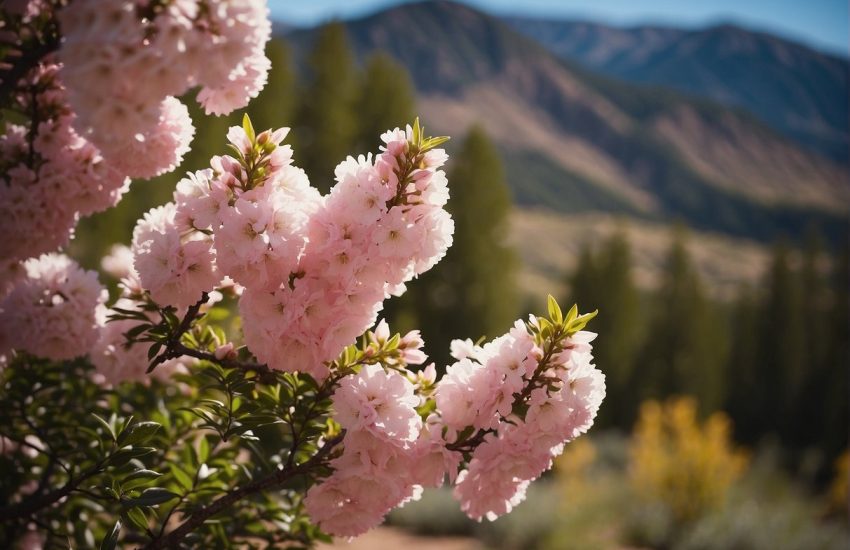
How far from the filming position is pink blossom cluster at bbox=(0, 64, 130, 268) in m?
1.79

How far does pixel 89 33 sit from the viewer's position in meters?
1.18

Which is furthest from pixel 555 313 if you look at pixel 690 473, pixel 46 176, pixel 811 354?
pixel 811 354

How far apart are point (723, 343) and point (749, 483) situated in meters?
12.6

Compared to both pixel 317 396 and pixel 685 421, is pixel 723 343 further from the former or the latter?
pixel 317 396

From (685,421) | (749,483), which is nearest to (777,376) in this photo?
(749,483)

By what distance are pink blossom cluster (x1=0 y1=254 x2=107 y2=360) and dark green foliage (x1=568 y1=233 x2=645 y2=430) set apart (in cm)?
2014

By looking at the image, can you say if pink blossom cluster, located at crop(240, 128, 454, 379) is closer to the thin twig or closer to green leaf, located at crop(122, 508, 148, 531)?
the thin twig

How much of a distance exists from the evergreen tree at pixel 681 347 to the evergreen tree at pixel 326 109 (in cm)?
1243

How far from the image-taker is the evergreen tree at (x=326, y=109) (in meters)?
17.5

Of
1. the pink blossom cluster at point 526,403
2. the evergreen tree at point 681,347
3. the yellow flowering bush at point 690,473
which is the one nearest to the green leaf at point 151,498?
the pink blossom cluster at point 526,403

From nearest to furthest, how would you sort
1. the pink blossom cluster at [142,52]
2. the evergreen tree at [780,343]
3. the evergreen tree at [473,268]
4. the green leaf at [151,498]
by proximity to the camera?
the pink blossom cluster at [142,52] → the green leaf at [151,498] → the evergreen tree at [473,268] → the evergreen tree at [780,343]

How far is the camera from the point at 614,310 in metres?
21.7


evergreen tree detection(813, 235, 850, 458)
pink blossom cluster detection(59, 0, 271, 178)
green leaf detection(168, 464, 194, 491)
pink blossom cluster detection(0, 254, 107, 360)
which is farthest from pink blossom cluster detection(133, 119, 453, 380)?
evergreen tree detection(813, 235, 850, 458)

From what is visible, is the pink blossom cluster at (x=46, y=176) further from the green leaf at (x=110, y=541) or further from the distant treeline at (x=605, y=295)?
the distant treeline at (x=605, y=295)
